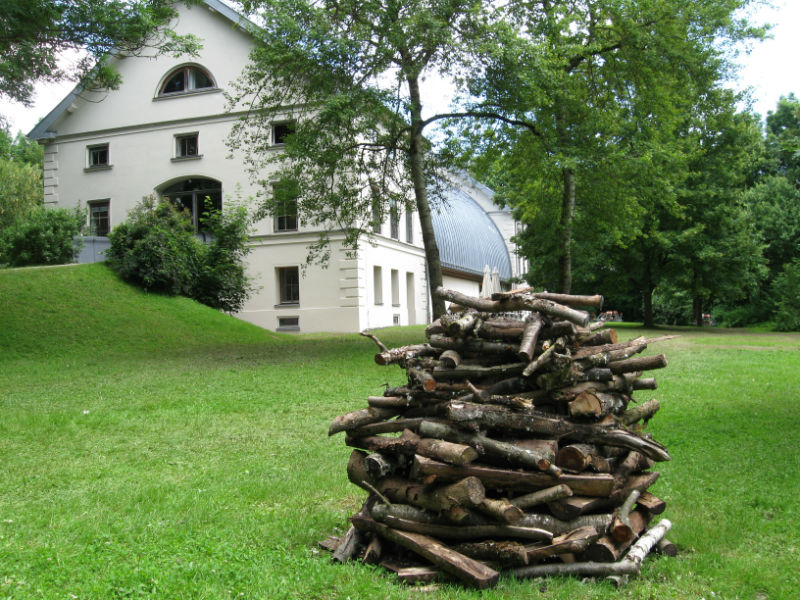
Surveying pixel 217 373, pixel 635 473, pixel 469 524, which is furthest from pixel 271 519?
pixel 217 373

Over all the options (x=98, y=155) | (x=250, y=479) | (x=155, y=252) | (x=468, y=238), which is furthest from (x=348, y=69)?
(x=468, y=238)

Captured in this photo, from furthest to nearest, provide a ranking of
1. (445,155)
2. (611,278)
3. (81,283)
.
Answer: (611,278) < (81,283) < (445,155)

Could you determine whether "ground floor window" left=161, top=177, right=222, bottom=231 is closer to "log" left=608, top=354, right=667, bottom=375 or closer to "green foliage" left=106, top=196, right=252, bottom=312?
"green foliage" left=106, top=196, right=252, bottom=312

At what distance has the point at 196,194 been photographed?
3475cm

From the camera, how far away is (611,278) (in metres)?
39.4

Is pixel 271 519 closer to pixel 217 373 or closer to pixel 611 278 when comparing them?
pixel 217 373

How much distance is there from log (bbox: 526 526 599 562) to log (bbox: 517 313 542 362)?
4.26 ft

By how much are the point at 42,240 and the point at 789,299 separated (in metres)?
34.1

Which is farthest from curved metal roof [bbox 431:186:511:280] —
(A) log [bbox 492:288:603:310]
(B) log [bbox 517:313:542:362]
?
(B) log [bbox 517:313:542:362]

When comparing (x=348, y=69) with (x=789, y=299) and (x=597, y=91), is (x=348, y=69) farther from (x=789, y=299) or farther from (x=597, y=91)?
(x=789, y=299)

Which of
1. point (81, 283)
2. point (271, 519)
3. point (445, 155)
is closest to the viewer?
point (271, 519)

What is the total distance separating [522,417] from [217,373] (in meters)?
11.5

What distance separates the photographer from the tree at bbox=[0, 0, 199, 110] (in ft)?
56.3

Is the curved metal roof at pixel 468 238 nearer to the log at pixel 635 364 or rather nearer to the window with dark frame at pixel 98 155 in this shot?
the window with dark frame at pixel 98 155
